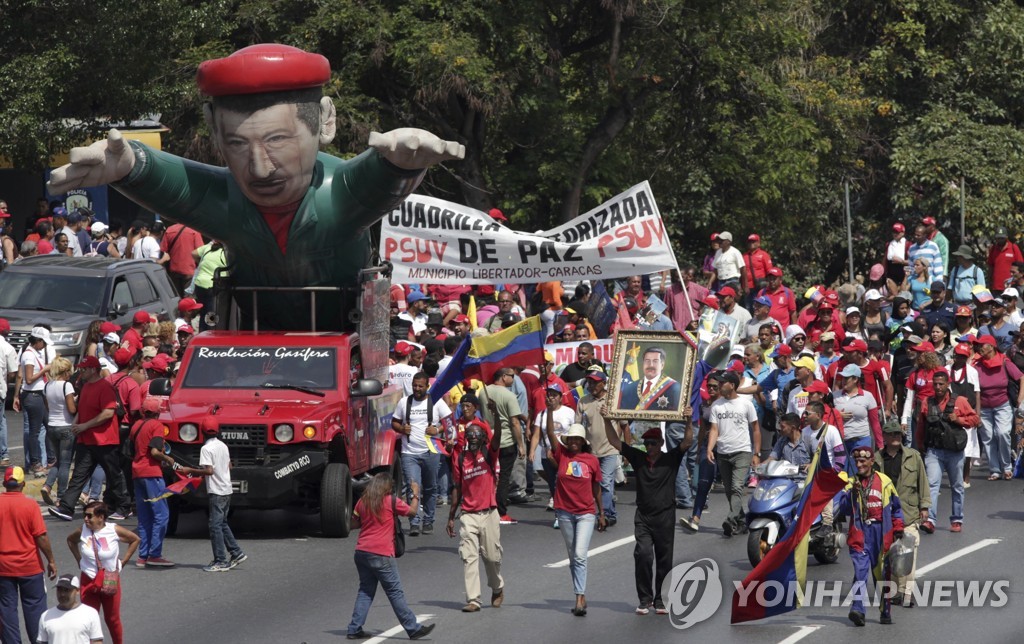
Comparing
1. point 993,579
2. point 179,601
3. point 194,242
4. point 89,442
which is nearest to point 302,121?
point 89,442

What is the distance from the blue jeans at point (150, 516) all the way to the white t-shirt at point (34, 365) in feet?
14.3

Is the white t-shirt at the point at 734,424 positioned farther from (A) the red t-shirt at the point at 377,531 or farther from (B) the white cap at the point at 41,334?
(B) the white cap at the point at 41,334

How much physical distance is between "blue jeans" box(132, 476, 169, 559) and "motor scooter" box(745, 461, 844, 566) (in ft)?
18.0

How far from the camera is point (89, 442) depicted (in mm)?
18469

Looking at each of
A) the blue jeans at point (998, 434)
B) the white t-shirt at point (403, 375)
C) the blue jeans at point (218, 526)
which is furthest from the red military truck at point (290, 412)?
the blue jeans at point (998, 434)

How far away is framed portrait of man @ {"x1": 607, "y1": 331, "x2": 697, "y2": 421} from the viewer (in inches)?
607

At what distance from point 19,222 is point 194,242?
27.6ft

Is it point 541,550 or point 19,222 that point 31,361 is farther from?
point 19,222

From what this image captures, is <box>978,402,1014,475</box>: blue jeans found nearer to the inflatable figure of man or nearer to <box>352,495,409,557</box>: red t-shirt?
the inflatable figure of man

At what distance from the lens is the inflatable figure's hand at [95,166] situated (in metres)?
16.7

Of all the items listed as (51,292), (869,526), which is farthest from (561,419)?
(51,292)

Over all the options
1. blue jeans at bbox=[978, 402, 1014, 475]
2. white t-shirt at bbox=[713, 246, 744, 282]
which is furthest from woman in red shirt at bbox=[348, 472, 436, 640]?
white t-shirt at bbox=[713, 246, 744, 282]

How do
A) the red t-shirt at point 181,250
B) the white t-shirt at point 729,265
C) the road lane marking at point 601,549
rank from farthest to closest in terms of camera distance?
the red t-shirt at point 181,250 → the white t-shirt at point 729,265 → the road lane marking at point 601,549

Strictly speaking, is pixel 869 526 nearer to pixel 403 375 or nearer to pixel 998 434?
pixel 998 434
